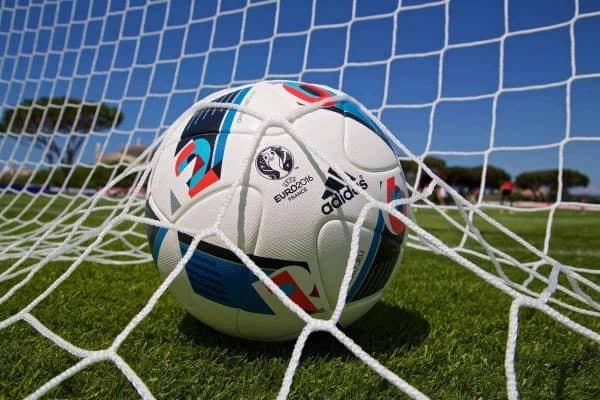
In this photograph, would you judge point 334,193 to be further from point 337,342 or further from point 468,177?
point 468,177

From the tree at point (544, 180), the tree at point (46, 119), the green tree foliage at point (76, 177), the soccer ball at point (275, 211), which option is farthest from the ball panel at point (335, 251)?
the tree at point (544, 180)

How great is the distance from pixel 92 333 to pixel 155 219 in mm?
532

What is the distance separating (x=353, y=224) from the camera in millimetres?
1530

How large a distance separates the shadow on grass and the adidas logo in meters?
0.48

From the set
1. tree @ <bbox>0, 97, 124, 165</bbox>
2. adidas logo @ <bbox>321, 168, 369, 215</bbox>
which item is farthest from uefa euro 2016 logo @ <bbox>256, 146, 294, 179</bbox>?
tree @ <bbox>0, 97, 124, 165</bbox>

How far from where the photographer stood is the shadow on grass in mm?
1661

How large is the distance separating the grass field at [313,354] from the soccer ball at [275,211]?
136mm

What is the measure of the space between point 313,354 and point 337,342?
0.13 metres

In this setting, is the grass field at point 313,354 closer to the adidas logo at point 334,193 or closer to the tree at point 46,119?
the adidas logo at point 334,193

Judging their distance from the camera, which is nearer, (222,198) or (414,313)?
(222,198)

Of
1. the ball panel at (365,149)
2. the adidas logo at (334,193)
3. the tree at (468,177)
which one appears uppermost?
the ball panel at (365,149)

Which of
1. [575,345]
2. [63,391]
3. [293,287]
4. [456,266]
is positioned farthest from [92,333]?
[456,266]

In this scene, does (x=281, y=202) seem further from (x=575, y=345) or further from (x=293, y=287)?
(x=575, y=345)

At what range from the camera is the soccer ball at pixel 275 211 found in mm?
1468
